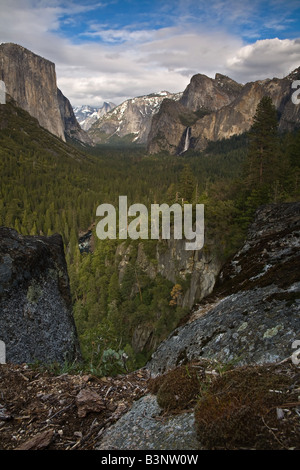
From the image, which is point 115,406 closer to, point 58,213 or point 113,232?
point 113,232

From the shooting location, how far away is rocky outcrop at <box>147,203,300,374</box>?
6.09 meters

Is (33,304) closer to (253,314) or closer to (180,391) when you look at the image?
(180,391)

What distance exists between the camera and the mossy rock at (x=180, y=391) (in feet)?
13.5

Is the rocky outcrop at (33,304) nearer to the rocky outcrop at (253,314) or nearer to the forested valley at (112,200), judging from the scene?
the forested valley at (112,200)

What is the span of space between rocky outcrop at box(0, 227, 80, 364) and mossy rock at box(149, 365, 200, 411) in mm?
5377

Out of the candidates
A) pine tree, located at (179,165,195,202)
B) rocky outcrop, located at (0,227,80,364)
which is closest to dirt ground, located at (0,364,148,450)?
rocky outcrop, located at (0,227,80,364)

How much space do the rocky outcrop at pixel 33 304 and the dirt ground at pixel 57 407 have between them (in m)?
2.55

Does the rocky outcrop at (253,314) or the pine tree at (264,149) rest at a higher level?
the pine tree at (264,149)

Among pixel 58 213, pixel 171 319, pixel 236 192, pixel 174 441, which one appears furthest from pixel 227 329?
pixel 58 213

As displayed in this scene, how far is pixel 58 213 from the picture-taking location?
4289 inches

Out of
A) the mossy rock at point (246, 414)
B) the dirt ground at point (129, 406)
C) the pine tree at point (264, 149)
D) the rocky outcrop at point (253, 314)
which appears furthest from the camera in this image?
the pine tree at point (264, 149)

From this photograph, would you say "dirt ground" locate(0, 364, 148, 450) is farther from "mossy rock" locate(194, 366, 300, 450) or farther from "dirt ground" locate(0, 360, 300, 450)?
"mossy rock" locate(194, 366, 300, 450)

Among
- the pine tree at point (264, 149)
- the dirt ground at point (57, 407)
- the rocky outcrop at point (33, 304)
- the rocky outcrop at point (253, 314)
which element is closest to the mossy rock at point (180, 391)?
the dirt ground at point (57, 407)
